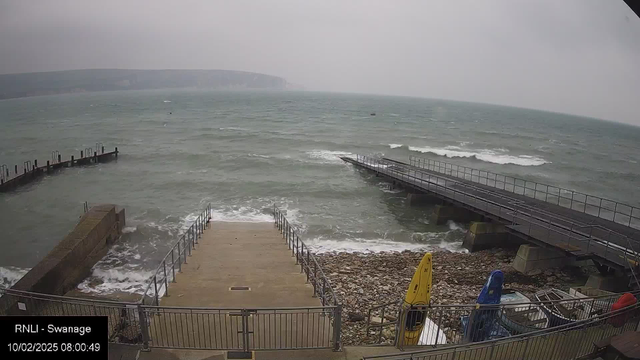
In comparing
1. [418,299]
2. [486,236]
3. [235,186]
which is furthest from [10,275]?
[486,236]

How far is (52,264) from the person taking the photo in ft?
46.9

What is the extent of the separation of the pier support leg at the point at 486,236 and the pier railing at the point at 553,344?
12.2 m

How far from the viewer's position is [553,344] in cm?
733

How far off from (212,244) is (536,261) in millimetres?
13658

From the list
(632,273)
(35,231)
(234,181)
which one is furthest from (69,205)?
(632,273)

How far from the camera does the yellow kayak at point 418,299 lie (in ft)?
25.8

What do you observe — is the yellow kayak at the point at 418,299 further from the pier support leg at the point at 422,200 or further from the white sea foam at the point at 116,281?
the pier support leg at the point at 422,200

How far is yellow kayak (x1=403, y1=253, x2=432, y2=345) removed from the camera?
7.86 m

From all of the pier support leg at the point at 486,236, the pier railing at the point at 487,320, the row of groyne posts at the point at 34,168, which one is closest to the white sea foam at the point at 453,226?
the pier support leg at the point at 486,236

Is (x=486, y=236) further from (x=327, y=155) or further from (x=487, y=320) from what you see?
(x=327, y=155)

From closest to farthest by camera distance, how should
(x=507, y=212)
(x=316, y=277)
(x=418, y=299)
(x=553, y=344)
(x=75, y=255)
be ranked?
1. (x=553, y=344)
2. (x=418, y=299)
3. (x=316, y=277)
4. (x=75, y=255)
5. (x=507, y=212)
